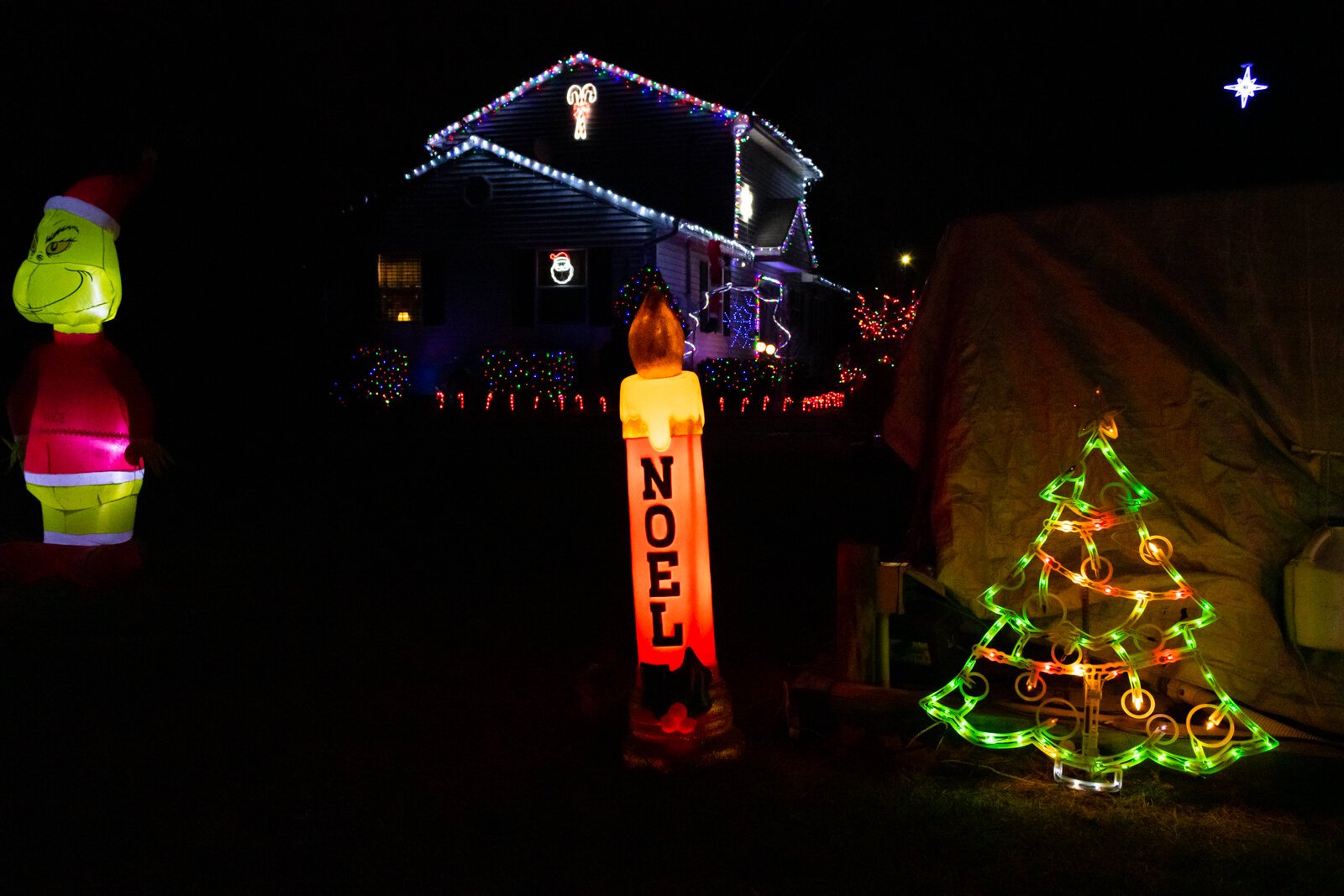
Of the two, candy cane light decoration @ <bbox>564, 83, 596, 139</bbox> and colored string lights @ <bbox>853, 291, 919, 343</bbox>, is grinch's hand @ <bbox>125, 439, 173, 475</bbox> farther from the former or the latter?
candy cane light decoration @ <bbox>564, 83, 596, 139</bbox>

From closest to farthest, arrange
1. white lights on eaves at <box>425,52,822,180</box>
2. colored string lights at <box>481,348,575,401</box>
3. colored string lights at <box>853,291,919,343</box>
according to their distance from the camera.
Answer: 1. colored string lights at <box>853,291,919,343</box>
2. colored string lights at <box>481,348,575,401</box>
3. white lights on eaves at <box>425,52,822,180</box>

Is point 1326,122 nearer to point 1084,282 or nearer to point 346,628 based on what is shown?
point 1084,282

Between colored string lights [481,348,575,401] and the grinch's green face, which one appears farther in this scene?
colored string lights [481,348,575,401]

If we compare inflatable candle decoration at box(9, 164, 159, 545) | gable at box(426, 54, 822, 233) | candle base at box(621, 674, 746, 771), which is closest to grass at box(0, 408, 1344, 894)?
candle base at box(621, 674, 746, 771)

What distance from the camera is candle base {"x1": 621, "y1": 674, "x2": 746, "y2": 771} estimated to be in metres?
4.45

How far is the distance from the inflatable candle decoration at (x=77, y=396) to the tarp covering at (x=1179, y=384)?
5630 millimetres

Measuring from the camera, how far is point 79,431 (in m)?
7.25

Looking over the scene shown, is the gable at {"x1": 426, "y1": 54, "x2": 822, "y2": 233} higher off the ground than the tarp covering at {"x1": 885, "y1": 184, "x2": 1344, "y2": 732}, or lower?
higher

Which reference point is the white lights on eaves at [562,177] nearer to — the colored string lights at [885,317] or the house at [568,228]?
the house at [568,228]

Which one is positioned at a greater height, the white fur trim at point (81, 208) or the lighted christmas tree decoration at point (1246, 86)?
the lighted christmas tree decoration at point (1246, 86)

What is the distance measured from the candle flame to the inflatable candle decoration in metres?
4.64

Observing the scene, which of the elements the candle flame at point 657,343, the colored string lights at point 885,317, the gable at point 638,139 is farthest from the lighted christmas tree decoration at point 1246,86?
the gable at point 638,139

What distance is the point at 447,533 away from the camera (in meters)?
9.90

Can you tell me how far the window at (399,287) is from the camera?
22312 mm
